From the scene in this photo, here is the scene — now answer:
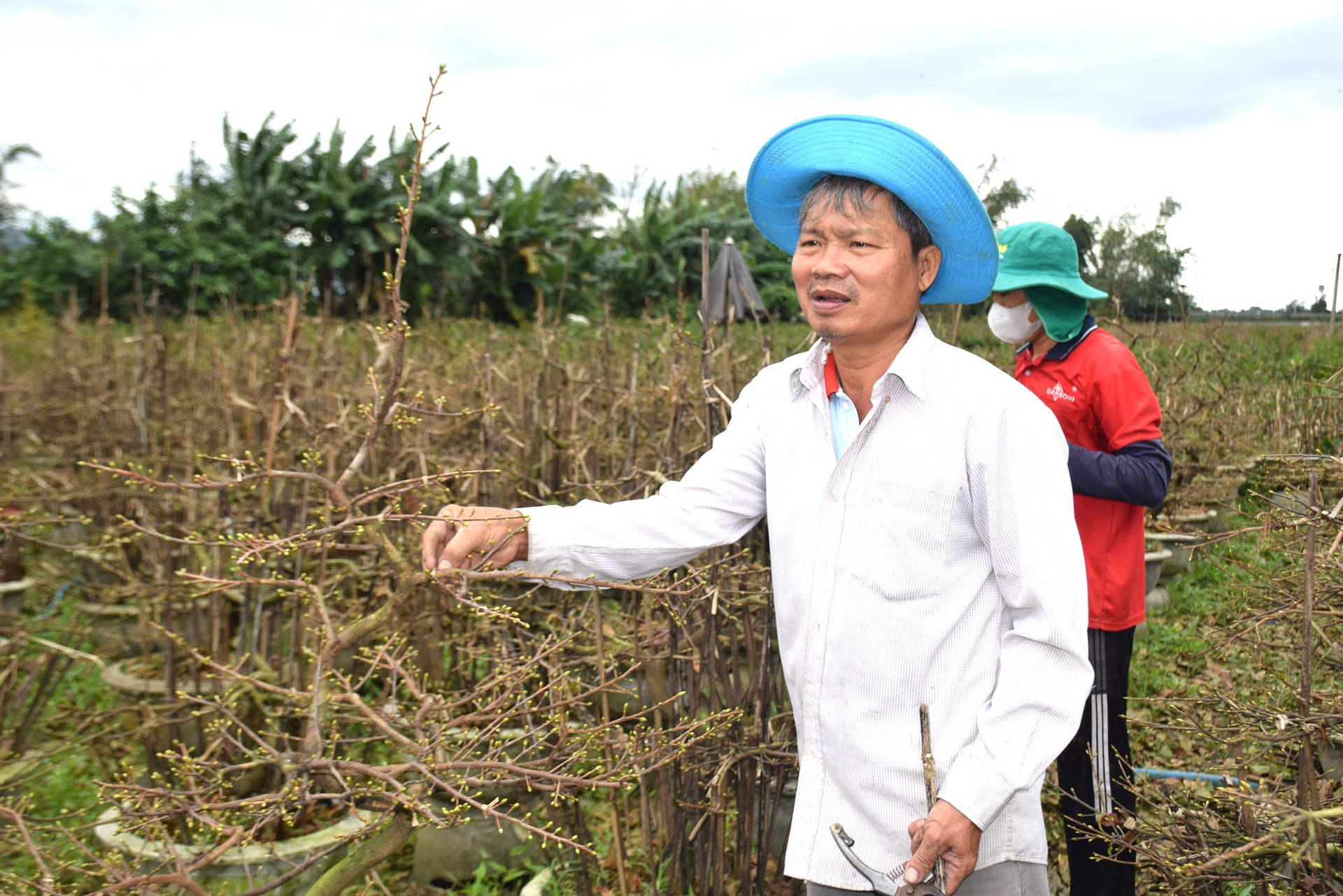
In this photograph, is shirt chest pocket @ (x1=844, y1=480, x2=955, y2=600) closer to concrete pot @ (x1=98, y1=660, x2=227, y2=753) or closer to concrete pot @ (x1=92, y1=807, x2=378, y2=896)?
concrete pot @ (x1=92, y1=807, x2=378, y2=896)

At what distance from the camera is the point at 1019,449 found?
150cm

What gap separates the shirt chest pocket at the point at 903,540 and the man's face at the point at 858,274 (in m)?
0.28

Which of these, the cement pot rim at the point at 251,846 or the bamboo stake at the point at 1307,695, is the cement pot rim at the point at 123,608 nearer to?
the cement pot rim at the point at 251,846

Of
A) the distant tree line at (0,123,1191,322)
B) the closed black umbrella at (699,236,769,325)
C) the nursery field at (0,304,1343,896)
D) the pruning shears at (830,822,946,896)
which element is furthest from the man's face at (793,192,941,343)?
the distant tree line at (0,123,1191,322)

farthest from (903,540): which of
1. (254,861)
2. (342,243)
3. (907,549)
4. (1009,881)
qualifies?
(342,243)

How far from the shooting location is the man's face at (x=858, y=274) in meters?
1.63

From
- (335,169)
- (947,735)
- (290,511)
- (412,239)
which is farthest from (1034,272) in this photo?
(335,169)

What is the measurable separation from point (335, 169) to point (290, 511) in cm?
1733

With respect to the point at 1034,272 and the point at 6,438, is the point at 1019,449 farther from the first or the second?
the point at 6,438

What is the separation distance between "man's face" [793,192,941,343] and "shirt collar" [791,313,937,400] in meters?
0.06

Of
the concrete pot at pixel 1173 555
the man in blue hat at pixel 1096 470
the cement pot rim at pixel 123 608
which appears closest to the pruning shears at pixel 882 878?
the man in blue hat at pixel 1096 470

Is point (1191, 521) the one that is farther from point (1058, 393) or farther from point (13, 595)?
point (13, 595)

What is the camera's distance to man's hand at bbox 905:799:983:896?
1440 mm

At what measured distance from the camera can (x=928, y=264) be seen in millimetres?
1740
